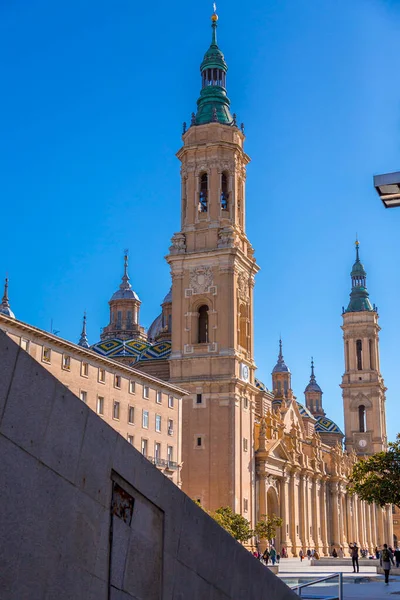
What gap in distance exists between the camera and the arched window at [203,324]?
58.1m

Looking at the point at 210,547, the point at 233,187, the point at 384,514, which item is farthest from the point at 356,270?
the point at 210,547

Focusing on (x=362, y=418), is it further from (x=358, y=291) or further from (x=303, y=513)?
(x=303, y=513)

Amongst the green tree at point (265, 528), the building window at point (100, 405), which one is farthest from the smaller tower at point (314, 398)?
the building window at point (100, 405)

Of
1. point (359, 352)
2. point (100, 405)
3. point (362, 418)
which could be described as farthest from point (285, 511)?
point (359, 352)

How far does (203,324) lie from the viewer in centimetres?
5847

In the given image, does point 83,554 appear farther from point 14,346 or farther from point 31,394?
point 14,346

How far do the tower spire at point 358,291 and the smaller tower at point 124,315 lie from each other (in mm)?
31322

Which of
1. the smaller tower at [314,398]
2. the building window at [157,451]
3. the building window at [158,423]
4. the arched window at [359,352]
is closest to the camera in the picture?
the building window at [157,451]

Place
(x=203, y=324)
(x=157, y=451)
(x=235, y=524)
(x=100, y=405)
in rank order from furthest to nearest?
(x=203, y=324)
(x=157, y=451)
(x=235, y=524)
(x=100, y=405)

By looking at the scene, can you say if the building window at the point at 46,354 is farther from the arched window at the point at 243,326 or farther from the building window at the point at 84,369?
the arched window at the point at 243,326

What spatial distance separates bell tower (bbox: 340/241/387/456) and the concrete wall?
95603 mm

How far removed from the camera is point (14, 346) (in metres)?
6.02

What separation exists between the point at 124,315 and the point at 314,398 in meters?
43.9

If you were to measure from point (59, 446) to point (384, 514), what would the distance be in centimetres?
10488
